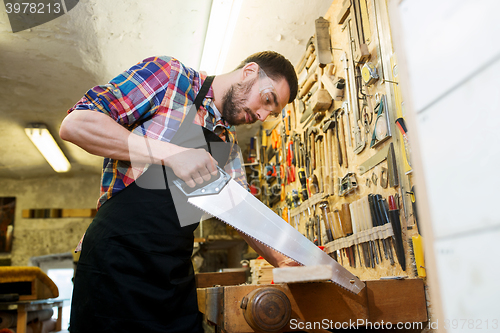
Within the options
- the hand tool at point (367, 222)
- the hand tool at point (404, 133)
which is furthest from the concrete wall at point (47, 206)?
the hand tool at point (404, 133)

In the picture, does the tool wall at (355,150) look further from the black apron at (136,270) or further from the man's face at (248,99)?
the black apron at (136,270)

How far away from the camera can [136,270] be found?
3.95 feet

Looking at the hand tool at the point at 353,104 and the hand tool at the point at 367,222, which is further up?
the hand tool at the point at 353,104

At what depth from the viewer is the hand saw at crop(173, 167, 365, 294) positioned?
51.4 inches

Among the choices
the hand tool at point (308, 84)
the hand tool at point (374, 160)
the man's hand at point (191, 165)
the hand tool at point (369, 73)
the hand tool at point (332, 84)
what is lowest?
the man's hand at point (191, 165)

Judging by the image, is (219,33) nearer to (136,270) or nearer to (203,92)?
(203,92)

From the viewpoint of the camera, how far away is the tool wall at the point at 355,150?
6.01ft

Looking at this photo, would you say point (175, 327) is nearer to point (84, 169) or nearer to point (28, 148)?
point (28, 148)

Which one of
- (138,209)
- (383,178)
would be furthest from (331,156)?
(138,209)

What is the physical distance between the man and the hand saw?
61 millimetres

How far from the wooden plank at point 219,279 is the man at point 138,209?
4.11 ft

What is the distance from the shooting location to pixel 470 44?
1.67 ft

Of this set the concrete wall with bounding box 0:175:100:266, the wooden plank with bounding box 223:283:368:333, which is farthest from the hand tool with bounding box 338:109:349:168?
the concrete wall with bounding box 0:175:100:266

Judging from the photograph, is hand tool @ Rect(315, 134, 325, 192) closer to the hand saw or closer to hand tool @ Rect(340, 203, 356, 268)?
hand tool @ Rect(340, 203, 356, 268)
